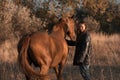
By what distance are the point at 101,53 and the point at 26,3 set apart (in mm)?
16484

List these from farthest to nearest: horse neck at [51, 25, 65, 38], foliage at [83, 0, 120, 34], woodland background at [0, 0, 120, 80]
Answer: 1. foliage at [83, 0, 120, 34]
2. woodland background at [0, 0, 120, 80]
3. horse neck at [51, 25, 65, 38]

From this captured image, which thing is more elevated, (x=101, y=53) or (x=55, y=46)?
(x=55, y=46)

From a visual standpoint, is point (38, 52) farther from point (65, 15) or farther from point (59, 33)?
point (65, 15)

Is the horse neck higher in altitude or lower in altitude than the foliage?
higher

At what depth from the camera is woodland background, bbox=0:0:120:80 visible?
11250mm

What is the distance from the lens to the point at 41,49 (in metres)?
7.55

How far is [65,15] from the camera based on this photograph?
2945 cm

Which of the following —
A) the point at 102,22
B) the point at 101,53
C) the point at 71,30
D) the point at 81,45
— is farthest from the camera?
the point at 102,22

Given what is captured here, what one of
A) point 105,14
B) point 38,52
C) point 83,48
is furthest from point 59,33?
point 105,14

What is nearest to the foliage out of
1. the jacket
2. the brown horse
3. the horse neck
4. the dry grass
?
→ the dry grass

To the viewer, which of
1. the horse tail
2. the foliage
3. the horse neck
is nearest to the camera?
the horse tail

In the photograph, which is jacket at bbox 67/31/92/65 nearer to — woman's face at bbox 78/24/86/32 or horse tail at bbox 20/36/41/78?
woman's face at bbox 78/24/86/32

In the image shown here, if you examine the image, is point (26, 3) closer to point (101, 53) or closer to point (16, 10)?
point (16, 10)

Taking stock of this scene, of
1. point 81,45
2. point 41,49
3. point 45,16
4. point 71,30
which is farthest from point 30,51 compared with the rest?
point 45,16
